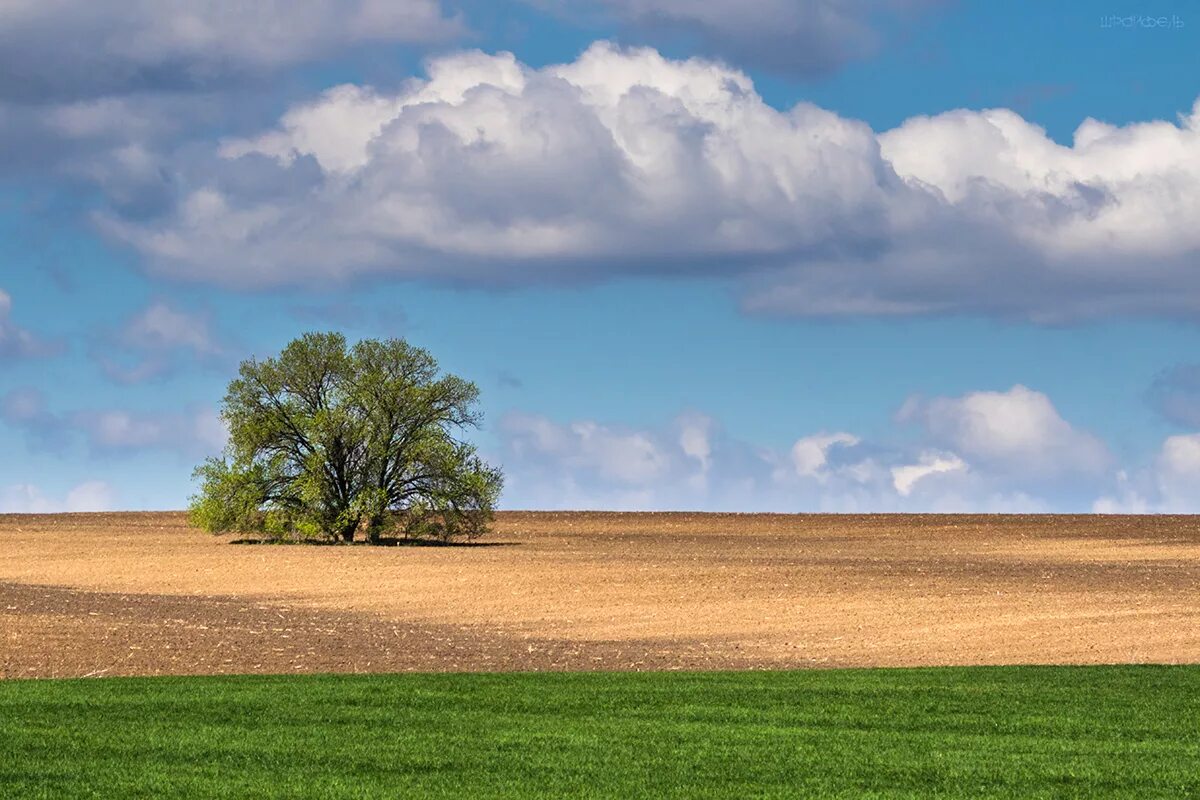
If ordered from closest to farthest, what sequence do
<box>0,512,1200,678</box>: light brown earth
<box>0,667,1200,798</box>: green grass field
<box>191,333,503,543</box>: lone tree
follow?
<box>0,667,1200,798</box>: green grass field → <box>0,512,1200,678</box>: light brown earth → <box>191,333,503,543</box>: lone tree

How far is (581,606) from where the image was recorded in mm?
30875

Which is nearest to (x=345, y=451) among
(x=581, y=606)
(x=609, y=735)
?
(x=581, y=606)

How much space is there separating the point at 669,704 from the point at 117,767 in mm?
5626

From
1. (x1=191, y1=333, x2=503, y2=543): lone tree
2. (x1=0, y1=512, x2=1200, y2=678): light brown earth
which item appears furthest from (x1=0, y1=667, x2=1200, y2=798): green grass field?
(x1=191, y1=333, x2=503, y2=543): lone tree

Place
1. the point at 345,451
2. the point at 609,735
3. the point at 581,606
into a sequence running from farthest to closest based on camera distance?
the point at 345,451 → the point at 581,606 → the point at 609,735

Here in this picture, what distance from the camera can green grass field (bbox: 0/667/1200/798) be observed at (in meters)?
11.4

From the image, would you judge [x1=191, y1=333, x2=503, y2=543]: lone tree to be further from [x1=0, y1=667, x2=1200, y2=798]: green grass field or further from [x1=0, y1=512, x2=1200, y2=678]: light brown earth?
[x1=0, y1=667, x2=1200, y2=798]: green grass field

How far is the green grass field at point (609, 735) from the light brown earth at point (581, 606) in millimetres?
3948

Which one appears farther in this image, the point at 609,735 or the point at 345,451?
the point at 345,451

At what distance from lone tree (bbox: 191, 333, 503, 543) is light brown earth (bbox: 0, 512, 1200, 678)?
2115mm

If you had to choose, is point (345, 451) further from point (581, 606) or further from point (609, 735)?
point (609, 735)

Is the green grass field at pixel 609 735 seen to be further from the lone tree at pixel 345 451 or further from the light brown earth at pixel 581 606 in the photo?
the lone tree at pixel 345 451

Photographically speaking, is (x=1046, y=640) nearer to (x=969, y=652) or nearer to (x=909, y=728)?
(x=969, y=652)

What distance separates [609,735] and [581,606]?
1745 centimetres
